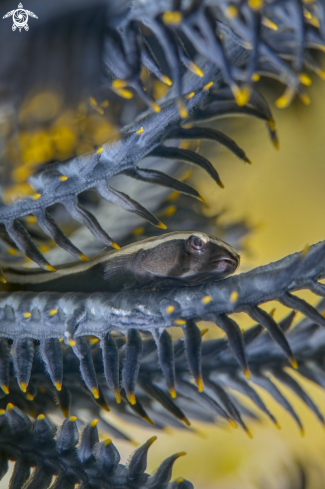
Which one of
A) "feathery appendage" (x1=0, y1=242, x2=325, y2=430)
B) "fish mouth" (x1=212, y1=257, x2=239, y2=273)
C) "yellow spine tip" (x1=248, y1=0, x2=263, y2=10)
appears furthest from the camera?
"fish mouth" (x1=212, y1=257, x2=239, y2=273)

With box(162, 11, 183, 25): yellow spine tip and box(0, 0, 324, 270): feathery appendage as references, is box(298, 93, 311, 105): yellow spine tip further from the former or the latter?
box(162, 11, 183, 25): yellow spine tip

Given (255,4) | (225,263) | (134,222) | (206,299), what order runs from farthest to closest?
(134,222), (225,263), (206,299), (255,4)

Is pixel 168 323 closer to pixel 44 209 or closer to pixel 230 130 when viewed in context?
pixel 44 209

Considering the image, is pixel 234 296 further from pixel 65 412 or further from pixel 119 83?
pixel 65 412

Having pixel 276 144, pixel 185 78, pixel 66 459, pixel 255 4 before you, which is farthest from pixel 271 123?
pixel 66 459

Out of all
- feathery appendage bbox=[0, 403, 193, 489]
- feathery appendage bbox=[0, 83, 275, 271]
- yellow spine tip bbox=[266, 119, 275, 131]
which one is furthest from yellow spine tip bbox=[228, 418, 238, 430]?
yellow spine tip bbox=[266, 119, 275, 131]

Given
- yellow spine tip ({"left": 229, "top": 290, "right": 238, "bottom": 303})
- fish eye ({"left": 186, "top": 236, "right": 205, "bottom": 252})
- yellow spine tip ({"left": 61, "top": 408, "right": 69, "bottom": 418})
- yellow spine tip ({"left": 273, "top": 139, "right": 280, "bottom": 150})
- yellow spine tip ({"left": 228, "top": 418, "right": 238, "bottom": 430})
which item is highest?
yellow spine tip ({"left": 273, "top": 139, "right": 280, "bottom": 150})

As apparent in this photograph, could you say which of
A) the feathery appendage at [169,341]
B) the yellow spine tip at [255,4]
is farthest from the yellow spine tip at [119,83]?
the feathery appendage at [169,341]

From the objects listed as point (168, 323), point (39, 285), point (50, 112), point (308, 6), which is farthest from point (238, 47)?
point (39, 285)
